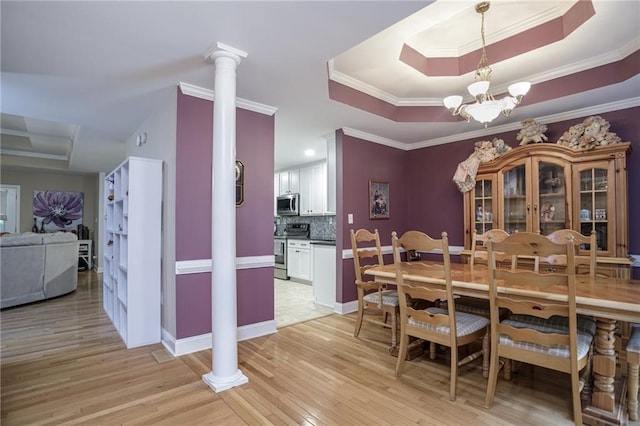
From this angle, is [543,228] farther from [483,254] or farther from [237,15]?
[237,15]

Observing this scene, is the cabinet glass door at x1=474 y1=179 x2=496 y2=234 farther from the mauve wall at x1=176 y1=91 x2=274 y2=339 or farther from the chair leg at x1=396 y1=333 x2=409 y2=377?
the mauve wall at x1=176 y1=91 x2=274 y2=339

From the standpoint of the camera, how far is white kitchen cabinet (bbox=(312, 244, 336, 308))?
4.40 meters

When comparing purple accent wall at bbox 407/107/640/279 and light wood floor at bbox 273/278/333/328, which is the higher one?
purple accent wall at bbox 407/107/640/279

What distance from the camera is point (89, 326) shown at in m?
3.70

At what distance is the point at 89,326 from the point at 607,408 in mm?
4687

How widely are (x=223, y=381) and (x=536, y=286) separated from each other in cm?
212

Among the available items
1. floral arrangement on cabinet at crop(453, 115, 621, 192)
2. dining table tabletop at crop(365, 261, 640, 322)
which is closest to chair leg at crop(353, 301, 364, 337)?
dining table tabletop at crop(365, 261, 640, 322)

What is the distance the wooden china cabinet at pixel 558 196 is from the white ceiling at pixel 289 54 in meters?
0.58

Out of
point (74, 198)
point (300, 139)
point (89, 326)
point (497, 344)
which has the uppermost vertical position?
point (300, 139)

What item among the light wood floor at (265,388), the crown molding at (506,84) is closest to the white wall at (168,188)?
the light wood floor at (265,388)

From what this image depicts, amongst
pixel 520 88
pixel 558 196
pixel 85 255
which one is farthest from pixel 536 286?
pixel 85 255

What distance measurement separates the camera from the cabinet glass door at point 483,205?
403cm

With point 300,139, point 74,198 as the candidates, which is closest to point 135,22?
point 300,139

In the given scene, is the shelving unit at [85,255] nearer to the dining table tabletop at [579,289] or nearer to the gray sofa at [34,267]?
the gray sofa at [34,267]
